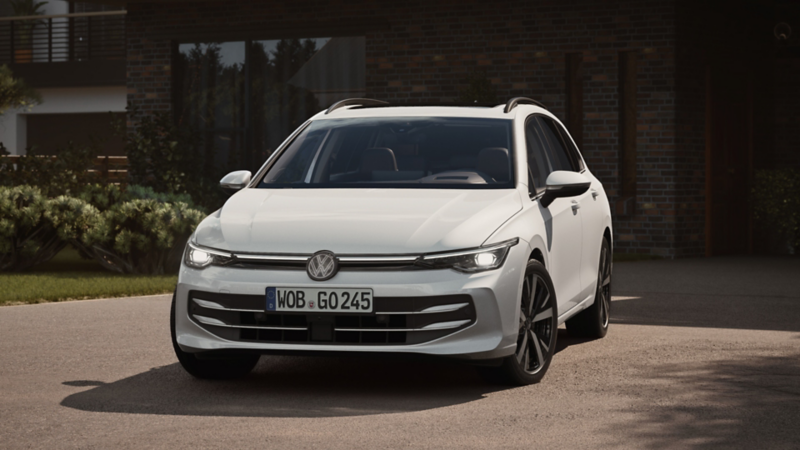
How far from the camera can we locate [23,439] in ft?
17.7

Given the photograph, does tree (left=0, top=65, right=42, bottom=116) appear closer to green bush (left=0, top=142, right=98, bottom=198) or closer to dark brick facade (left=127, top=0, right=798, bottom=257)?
dark brick facade (left=127, top=0, right=798, bottom=257)

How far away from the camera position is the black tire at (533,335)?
6.66m

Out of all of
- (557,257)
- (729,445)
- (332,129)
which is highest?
(332,129)

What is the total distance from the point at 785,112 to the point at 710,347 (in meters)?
11.7

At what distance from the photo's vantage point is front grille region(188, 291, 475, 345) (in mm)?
6195

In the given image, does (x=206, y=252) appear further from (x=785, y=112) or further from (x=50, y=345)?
(x=785, y=112)

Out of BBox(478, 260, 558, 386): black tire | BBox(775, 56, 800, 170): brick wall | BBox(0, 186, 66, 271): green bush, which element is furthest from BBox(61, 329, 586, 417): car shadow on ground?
BBox(775, 56, 800, 170): brick wall

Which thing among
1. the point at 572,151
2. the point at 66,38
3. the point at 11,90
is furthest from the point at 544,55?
the point at 66,38

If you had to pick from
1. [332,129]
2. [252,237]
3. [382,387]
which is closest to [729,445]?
[382,387]

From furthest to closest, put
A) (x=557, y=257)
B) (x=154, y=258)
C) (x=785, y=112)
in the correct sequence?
(x=785, y=112)
(x=154, y=258)
(x=557, y=257)

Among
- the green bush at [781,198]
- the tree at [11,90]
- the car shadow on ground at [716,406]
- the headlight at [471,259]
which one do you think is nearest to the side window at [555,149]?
the car shadow on ground at [716,406]

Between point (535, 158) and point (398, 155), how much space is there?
873 millimetres

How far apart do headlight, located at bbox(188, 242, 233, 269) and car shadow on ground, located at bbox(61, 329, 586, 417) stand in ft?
2.30

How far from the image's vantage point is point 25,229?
14.3 meters
